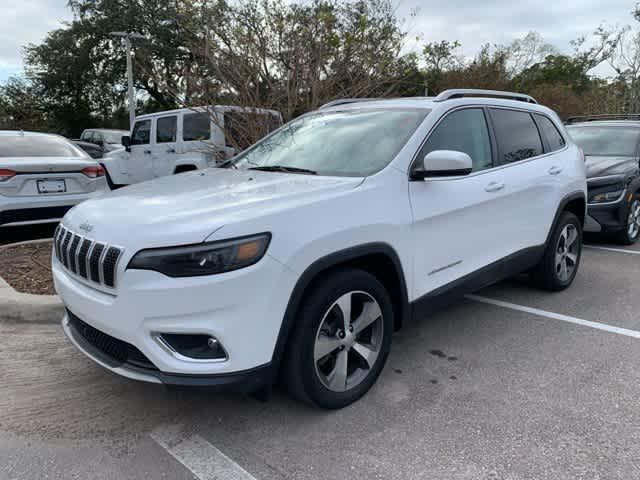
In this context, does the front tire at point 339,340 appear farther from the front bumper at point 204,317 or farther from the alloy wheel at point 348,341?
the front bumper at point 204,317

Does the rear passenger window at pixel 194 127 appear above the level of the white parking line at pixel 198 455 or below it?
above

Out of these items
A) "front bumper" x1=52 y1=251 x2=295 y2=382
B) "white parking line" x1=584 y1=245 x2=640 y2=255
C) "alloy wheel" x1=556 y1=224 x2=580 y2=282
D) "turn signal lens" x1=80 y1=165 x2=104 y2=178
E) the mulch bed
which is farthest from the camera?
"white parking line" x1=584 y1=245 x2=640 y2=255

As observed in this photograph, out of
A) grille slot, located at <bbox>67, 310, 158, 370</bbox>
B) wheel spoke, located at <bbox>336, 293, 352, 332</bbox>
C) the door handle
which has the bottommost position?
grille slot, located at <bbox>67, 310, 158, 370</bbox>

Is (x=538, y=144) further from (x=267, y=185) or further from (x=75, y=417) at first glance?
(x=75, y=417)

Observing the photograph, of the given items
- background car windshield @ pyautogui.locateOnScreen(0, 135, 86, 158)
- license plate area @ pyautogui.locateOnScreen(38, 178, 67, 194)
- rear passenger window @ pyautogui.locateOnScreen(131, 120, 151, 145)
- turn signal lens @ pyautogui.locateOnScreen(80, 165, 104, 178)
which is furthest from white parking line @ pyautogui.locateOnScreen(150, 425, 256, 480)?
rear passenger window @ pyautogui.locateOnScreen(131, 120, 151, 145)

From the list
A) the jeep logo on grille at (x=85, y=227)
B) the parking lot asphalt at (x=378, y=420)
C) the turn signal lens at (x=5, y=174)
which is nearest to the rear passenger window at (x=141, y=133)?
the turn signal lens at (x=5, y=174)

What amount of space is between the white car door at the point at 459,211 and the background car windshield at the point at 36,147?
15.6ft

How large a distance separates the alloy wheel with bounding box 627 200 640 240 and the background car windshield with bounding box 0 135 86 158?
282 inches

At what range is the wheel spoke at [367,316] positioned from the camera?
281cm

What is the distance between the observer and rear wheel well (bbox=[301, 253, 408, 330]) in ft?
9.14

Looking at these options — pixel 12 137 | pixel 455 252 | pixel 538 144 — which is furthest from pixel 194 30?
pixel 455 252

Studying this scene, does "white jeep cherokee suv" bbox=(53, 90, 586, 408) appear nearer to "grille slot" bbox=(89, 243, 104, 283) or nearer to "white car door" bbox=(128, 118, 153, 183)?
"grille slot" bbox=(89, 243, 104, 283)

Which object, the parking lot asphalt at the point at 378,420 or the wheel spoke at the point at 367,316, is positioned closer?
the parking lot asphalt at the point at 378,420

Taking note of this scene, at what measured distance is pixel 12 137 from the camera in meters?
6.08
